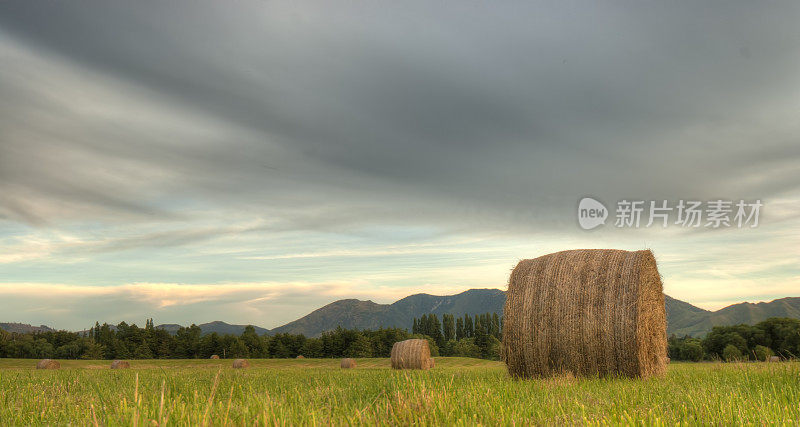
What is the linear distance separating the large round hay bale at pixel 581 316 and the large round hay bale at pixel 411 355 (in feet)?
63.5

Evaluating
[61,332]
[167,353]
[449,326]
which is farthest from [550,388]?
[449,326]

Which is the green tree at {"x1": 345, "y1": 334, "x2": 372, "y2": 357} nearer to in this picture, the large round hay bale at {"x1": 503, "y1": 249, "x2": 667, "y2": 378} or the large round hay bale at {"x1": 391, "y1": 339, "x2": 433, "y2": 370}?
the large round hay bale at {"x1": 391, "y1": 339, "x2": 433, "y2": 370}

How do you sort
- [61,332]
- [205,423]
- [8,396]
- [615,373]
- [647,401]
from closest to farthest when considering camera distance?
[205,423]
[647,401]
[8,396]
[615,373]
[61,332]

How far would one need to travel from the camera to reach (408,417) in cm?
328

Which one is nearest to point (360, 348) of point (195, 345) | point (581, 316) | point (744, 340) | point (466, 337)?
point (195, 345)

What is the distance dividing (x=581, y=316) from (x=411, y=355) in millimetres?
20640

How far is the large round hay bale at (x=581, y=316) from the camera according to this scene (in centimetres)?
1005

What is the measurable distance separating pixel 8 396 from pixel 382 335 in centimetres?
10247

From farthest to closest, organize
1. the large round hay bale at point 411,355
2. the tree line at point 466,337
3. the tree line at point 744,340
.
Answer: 1. the tree line at point 466,337
2. the tree line at point 744,340
3. the large round hay bale at point 411,355

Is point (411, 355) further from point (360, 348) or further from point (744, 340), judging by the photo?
point (360, 348)

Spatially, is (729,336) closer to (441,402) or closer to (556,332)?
(556,332)

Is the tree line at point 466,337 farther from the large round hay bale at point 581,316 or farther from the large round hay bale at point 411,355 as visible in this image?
the large round hay bale at point 581,316

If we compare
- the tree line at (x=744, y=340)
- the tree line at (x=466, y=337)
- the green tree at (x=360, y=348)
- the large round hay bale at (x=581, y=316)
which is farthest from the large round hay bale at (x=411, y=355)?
the green tree at (x=360, y=348)

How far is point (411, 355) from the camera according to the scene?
97.3 ft
